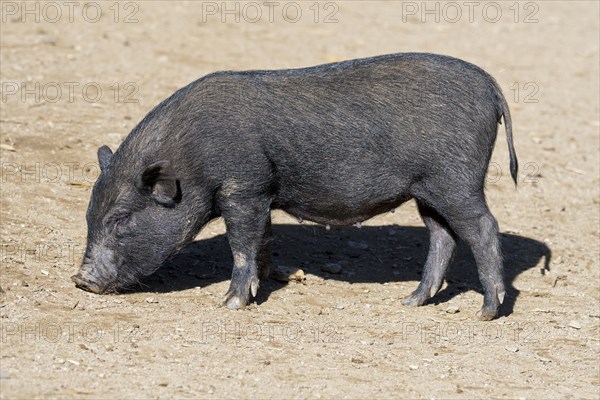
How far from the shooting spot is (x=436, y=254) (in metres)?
9.25

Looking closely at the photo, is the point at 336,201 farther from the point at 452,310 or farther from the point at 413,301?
the point at 452,310

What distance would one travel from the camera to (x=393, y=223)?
11.0 m

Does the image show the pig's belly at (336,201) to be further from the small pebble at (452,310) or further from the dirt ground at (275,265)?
the small pebble at (452,310)

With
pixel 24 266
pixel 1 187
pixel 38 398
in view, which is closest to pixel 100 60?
pixel 1 187

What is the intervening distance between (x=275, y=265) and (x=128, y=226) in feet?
5.16

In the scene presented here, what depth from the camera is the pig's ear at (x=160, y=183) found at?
8.20m

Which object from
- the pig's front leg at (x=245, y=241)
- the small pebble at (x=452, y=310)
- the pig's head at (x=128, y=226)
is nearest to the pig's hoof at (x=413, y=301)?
the small pebble at (x=452, y=310)

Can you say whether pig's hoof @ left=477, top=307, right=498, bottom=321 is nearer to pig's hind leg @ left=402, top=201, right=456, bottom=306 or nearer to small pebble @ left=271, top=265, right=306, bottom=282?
pig's hind leg @ left=402, top=201, right=456, bottom=306

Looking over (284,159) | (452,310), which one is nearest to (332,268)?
(452,310)

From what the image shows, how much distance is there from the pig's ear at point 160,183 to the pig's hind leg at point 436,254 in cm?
206

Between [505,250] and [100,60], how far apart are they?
5.71 meters

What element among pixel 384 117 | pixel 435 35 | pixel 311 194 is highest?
pixel 384 117

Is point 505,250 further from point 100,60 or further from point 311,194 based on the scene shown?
point 100,60

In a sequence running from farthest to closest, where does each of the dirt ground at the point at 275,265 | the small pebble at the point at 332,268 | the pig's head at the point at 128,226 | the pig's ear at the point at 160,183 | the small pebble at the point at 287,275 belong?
the small pebble at the point at 332,268, the small pebble at the point at 287,275, the pig's head at the point at 128,226, the pig's ear at the point at 160,183, the dirt ground at the point at 275,265
